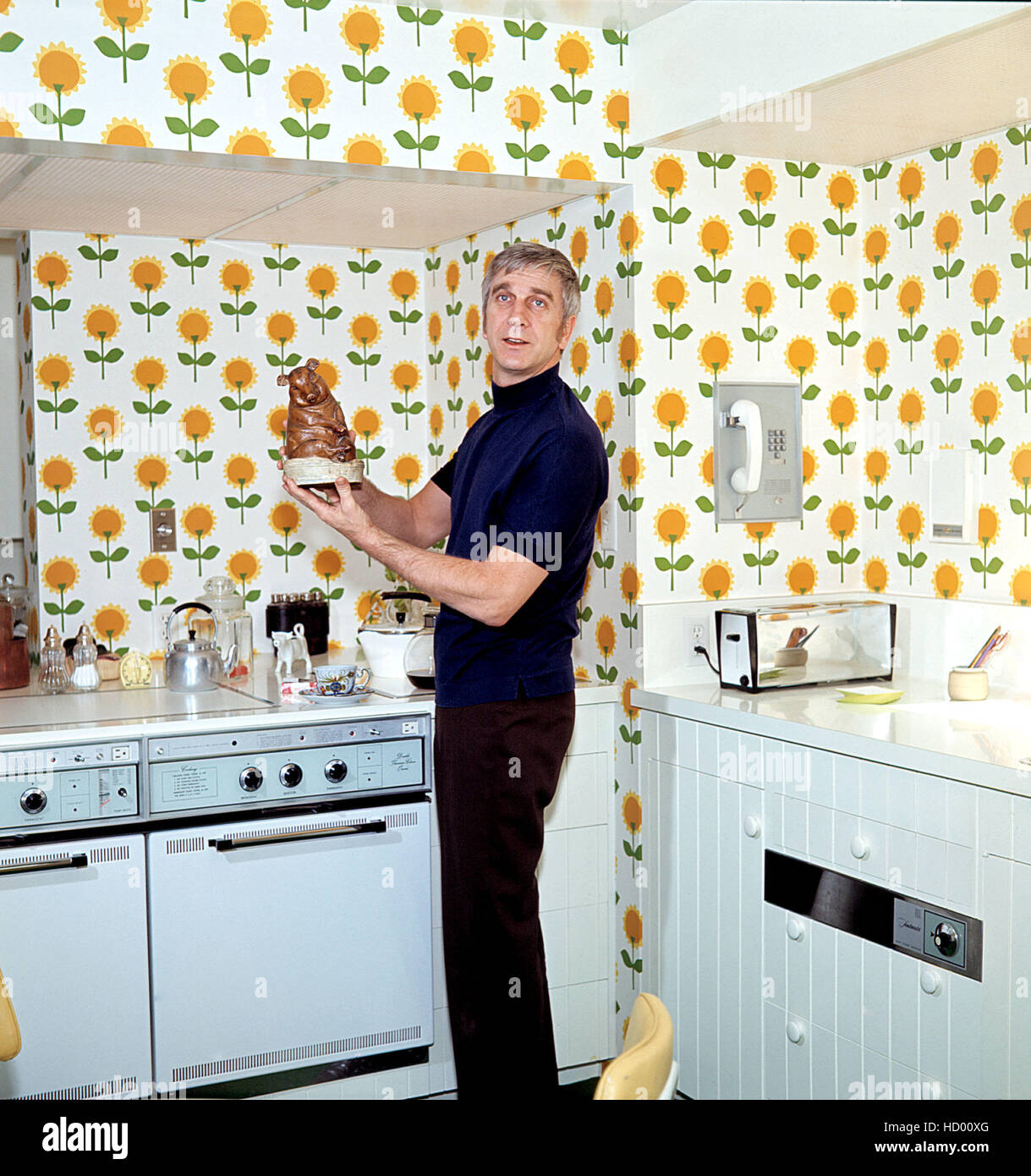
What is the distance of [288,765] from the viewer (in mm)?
2762

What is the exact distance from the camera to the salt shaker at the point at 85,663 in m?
3.04

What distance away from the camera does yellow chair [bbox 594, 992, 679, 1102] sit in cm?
111

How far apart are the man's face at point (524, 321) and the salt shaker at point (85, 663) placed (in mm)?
1217

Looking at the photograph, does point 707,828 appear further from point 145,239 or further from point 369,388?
point 145,239

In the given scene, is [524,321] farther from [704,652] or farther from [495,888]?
[495,888]

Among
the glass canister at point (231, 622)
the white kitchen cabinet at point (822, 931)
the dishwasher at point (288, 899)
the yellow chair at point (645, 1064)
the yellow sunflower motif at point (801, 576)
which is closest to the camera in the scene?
the yellow chair at point (645, 1064)

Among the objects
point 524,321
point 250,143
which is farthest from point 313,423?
point 250,143

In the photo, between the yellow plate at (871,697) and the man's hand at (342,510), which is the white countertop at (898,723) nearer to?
the yellow plate at (871,697)

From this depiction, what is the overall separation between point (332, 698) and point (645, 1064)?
1817mm

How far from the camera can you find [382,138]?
275cm

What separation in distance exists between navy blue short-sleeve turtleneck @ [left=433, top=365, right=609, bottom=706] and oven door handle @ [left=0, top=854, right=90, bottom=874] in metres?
0.75

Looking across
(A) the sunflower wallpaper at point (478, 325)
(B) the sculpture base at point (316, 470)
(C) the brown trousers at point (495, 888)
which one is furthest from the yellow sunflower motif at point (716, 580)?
(B) the sculpture base at point (316, 470)

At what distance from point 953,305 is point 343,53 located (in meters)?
1.42
